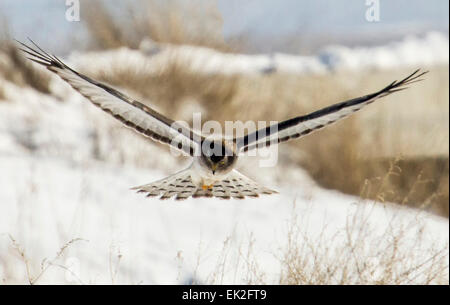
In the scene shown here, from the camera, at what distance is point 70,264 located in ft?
16.3

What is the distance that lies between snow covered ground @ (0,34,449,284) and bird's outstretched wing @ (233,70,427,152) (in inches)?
23.6

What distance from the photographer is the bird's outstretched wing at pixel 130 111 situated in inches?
135

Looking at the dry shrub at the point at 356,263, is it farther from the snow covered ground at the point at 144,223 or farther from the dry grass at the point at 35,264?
the dry grass at the point at 35,264

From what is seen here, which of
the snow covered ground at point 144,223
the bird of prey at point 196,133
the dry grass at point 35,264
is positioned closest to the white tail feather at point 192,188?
the bird of prey at point 196,133

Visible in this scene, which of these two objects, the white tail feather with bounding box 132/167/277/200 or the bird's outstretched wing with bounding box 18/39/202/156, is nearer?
the bird's outstretched wing with bounding box 18/39/202/156

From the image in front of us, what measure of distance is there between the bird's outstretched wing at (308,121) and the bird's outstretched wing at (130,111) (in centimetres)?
40

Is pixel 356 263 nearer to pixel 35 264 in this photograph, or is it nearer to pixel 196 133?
pixel 196 133

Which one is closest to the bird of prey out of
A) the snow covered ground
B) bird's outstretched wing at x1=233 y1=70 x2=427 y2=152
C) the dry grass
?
bird's outstretched wing at x1=233 y1=70 x2=427 y2=152

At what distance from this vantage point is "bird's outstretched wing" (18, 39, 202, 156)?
344 centimetres

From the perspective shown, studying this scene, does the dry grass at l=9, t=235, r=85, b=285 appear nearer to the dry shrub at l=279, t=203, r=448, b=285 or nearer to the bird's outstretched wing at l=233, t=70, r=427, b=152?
the bird's outstretched wing at l=233, t=70, r=427, b=152

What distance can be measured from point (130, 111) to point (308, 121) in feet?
4.13
